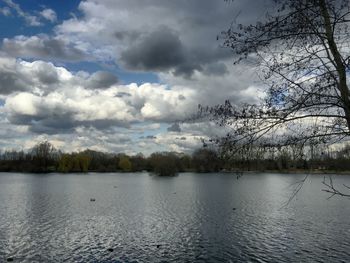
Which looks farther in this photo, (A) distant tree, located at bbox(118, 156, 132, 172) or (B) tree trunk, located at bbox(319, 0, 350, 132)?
(A) distant tree, located at bbox(118, 156, 132, 172)

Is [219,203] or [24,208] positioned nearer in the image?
[24,208]

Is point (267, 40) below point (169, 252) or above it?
above

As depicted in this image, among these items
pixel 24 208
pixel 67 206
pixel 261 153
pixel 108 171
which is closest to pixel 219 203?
pixel 67 206

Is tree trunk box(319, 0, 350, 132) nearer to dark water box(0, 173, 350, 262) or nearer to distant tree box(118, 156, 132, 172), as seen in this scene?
dark water box(0, 173, 350, 262)

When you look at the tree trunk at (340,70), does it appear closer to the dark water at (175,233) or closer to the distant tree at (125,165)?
the dark water at (175,233)

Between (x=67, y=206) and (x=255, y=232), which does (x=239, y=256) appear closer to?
(x=255, y=232)

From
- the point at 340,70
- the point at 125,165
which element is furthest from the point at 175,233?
the point at 125,165

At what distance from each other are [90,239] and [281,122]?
80.9 feet

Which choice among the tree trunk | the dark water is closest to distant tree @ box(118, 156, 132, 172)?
the dark water

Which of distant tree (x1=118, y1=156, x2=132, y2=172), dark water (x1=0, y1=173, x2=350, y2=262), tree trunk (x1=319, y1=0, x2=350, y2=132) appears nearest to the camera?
tree trunk (x1=319, y1=0, x2=350, y2=132)

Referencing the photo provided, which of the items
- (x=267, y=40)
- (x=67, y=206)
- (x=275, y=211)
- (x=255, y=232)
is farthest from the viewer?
(x=67, y=206)

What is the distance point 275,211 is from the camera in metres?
42.5

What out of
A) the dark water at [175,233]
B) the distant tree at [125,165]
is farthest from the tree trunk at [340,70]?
the distant tree at [125,165]

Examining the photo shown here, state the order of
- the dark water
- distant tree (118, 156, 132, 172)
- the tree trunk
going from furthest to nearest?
distant tree (118, 156, 132, 172) < the dark water < the tree trunk
